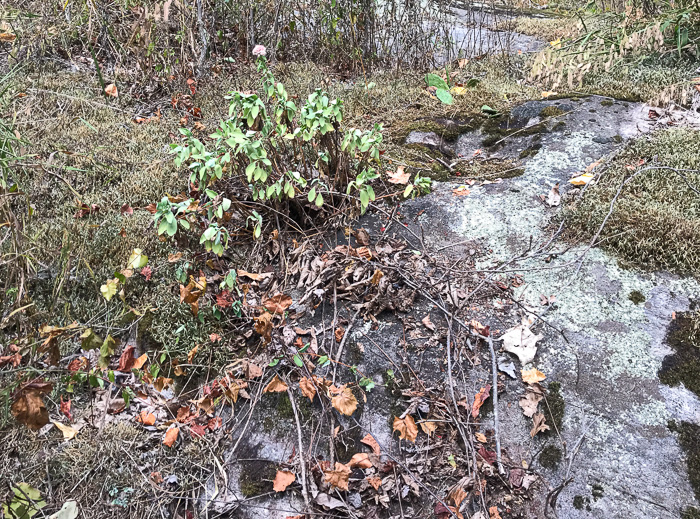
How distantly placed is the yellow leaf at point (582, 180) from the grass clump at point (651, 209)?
7 centimetres

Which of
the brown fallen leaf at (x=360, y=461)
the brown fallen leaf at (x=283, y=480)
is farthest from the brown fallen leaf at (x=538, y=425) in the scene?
the brown fallen leaf at (x=283, y=480)

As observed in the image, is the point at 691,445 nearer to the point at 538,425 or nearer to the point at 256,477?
the point at 538,425

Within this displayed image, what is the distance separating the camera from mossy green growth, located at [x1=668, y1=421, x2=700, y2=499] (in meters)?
1.73

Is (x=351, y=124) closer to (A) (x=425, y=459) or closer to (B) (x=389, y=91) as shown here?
(B) (x=389, y=91)

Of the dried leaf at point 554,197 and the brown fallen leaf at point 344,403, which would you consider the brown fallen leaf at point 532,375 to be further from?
the dried leaf at point 554,197

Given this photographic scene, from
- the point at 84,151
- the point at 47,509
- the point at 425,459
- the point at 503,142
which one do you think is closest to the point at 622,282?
the point at 425,459

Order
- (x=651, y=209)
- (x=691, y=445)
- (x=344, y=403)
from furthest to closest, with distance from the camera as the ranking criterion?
(x=651, y=209), (x=344, y=403), (x=691, y=445)

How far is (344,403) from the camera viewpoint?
2031 mm

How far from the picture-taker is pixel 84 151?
353 cm

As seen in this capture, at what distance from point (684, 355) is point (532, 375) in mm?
708

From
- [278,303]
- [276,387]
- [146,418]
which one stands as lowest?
[146,418]

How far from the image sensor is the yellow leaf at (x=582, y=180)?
308 cm

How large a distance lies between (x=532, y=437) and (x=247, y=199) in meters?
2.09

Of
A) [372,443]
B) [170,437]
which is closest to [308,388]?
[372,443]
